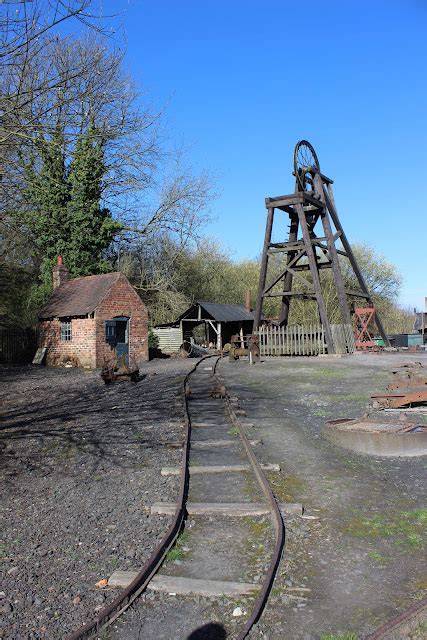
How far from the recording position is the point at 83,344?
86.2 feet

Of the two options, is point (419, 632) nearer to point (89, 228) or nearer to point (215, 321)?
point (89, 228)

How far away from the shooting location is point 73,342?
1059 inches

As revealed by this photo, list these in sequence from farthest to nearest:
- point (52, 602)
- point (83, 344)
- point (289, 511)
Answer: point (83, 344) < point (289, 511) < point (52, 602)

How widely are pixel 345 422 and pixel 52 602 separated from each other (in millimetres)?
6188

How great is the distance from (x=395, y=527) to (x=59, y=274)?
28.5 meters

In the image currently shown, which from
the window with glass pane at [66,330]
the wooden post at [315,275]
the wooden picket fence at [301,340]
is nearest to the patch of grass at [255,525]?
the wooden post at [315,275]

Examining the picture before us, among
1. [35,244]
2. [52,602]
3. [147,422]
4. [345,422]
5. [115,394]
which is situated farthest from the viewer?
[35,244]

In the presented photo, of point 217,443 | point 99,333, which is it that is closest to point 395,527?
point 217,443

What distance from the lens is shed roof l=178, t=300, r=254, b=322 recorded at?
35.2 metres

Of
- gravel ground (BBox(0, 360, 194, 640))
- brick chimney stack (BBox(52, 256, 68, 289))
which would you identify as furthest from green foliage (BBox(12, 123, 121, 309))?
gravel ground (BBox(0, 360, 194, 640))

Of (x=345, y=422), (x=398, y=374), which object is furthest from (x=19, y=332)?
(x=345, y=422)

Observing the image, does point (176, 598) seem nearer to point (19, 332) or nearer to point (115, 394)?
point (115, 394)

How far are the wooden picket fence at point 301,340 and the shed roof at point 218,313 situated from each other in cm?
615

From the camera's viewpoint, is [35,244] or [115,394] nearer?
[115,394]
